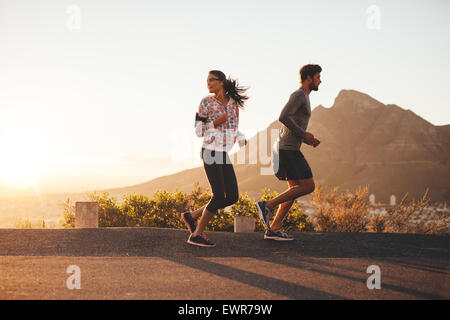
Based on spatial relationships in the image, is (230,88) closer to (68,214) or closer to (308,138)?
(308,138)

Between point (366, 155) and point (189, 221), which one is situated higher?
point (366, 155)

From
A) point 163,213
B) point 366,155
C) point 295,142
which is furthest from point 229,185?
point 366,155

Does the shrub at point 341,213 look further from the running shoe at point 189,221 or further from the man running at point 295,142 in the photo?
the running shoe at point 189,221

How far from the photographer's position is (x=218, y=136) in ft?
18.8

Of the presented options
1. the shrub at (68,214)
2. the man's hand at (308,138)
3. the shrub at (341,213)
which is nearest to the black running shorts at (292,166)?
the man's hand at (308,138)

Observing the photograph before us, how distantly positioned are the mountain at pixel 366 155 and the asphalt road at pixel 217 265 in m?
A: 68.1

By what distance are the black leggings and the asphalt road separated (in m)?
0.63

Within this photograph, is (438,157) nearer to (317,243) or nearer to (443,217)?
(443,217)

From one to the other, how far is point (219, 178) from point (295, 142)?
3.83 feet

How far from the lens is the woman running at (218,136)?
5.73 metres

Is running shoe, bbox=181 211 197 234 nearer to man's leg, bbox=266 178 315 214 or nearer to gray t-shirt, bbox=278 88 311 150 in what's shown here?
man's leg, bbox=266 178 315 214

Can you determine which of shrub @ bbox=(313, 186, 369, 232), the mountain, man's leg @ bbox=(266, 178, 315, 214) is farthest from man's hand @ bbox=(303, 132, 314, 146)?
the mountain

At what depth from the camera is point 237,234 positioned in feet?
22.2

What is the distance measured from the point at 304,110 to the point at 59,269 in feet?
11.8
